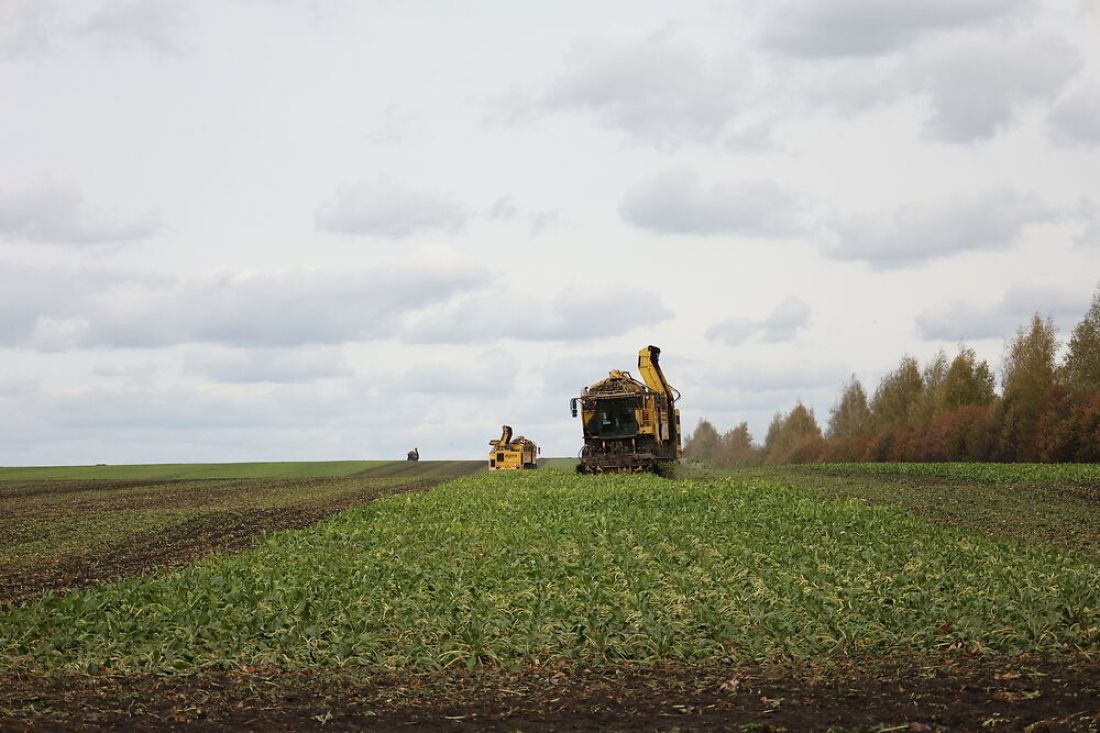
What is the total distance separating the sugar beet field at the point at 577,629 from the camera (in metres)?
11.4

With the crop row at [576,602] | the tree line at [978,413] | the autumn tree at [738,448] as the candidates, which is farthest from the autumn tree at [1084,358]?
the autumn tree at [738,448]

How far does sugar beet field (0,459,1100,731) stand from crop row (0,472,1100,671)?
53mm

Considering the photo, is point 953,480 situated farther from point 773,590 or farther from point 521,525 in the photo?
point 773,590

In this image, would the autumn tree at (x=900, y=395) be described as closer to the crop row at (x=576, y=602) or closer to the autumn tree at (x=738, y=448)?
the autumn tree at (x=738, y=448)

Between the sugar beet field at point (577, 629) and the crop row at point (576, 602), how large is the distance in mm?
53

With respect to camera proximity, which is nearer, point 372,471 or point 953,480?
point 953,480

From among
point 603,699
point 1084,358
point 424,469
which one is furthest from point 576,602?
point 424,469

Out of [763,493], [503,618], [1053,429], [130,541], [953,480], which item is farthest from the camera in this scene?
[1053,429]

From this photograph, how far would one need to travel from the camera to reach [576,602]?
15.5 metres

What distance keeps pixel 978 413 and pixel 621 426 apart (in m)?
36.9

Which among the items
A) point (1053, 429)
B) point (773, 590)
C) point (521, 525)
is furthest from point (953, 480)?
point (773, 590)

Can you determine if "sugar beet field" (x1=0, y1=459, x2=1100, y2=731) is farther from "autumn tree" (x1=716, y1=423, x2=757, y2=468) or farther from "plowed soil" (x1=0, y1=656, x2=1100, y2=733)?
"autumn tree" (x1=716, y1=423, x2=757, y2=468)

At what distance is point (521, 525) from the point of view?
2498cm

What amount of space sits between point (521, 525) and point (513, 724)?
14.1 metres
